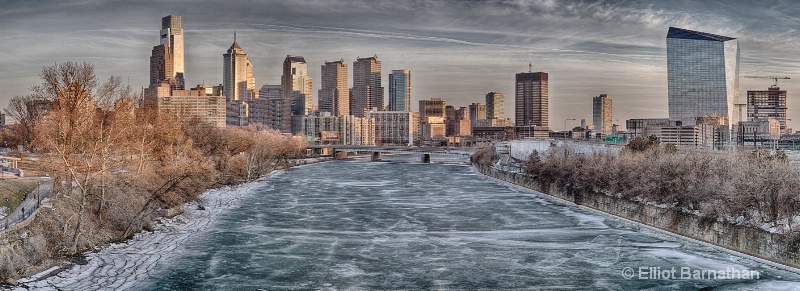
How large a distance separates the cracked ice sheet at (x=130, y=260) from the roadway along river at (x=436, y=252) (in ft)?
3.03

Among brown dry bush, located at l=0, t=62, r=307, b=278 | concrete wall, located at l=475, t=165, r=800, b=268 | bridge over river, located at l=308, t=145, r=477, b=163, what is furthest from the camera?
bridge over river, located at l=308, t=145, r=477, b=163

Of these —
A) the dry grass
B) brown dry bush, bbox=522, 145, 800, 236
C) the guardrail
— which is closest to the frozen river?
brown dry bush, bbox=522, 145, 800, 236

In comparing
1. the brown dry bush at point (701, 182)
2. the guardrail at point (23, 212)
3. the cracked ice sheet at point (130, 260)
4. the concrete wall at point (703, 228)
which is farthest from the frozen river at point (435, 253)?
the guardrail at point (23, 212)

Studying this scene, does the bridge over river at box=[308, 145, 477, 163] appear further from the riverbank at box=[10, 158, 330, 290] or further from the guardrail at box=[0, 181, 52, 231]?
the guardrail at box=[0, 181, 52, 231]

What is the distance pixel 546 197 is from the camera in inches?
2675

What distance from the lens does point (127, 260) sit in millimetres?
33031

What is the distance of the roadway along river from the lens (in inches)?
1167

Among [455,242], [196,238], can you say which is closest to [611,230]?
[455,242]

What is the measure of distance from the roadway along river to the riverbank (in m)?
1.05

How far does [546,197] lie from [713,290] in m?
39.6

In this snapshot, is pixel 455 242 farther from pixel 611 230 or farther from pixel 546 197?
pixel 546 197

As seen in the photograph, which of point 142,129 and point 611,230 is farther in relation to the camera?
point 142,129

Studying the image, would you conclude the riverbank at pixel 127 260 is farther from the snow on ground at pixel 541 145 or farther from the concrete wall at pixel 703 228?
the snow on ground at pixel 541 145

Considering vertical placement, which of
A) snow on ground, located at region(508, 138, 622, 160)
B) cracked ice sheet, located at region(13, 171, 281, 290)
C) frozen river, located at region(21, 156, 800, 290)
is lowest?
frozen river, located at region(21, 156, 800, 290)
